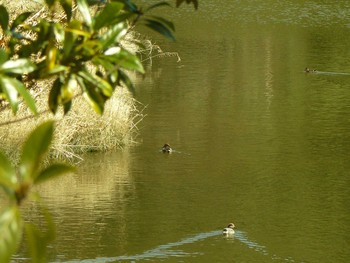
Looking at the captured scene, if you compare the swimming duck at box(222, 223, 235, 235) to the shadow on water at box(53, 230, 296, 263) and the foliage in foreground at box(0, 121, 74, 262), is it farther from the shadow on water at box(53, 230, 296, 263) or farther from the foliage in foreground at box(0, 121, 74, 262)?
the foliage in foreground at box(0, 121, 74, 262)

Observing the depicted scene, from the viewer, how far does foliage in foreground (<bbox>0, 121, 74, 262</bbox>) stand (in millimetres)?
1326

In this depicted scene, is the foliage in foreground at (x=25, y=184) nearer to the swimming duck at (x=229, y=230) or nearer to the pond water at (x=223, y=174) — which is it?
the pond water at (x=223, y=174)

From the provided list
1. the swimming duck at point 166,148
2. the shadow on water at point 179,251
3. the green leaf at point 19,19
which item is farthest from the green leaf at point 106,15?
the swimming duck at point 166,148

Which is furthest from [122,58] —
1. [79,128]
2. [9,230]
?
[79,128]

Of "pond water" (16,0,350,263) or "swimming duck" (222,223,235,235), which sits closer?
"pond water" (16,0,350,263)

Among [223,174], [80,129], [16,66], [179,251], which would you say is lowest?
[179,251]

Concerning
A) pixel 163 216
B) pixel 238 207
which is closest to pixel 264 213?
pixel 238 207

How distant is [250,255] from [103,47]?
23.6ft

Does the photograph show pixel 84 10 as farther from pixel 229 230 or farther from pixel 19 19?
pixel 229 230

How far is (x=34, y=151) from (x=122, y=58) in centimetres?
57

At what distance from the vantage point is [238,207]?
10367 millimetres

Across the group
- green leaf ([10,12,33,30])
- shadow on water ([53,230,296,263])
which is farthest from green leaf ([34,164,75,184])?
shadow on water ([53,230,296,263])

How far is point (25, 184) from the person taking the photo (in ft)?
4.41

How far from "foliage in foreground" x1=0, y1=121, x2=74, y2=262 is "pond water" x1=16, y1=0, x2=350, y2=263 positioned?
497 cm
